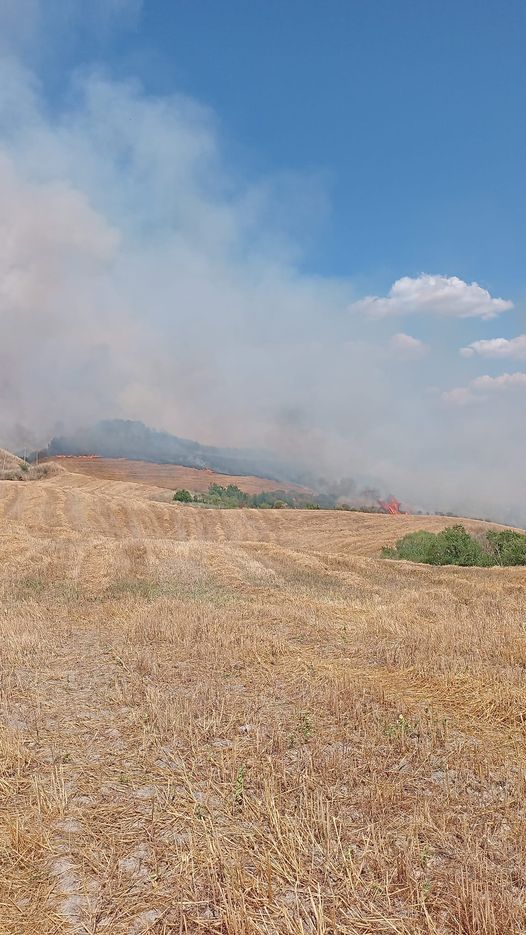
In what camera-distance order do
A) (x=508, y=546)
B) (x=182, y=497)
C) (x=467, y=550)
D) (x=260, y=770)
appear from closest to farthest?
(x=260, y=770), (x=467, y=550), (x=508, y=546), (x=182, y=497)

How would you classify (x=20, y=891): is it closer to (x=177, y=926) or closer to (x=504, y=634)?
(x=177, y=926)

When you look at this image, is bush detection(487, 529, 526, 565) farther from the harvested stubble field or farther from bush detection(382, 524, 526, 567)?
the harvested stubble field

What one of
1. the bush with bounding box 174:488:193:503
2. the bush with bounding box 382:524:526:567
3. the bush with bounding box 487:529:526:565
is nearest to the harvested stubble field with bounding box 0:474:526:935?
the bush with bounding box 382:524:526:567

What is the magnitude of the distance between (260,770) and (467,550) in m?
39.7

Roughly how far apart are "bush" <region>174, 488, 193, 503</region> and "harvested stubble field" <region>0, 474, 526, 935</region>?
2679 inches

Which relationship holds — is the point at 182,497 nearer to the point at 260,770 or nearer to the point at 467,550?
the point at 467,550

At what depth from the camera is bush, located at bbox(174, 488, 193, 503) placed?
82.2 metres

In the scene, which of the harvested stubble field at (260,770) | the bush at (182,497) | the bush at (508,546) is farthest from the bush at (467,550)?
the bush at (182,497)

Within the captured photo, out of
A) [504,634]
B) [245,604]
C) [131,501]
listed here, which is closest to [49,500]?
[131,501]

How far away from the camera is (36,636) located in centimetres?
1097

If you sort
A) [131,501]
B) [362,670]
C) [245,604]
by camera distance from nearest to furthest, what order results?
[362,670], [245,604], [131,501]

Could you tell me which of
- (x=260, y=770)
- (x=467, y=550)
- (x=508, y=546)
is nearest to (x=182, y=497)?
(x=467, y=550)

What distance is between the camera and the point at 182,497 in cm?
8319

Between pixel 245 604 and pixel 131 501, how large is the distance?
49.7m
